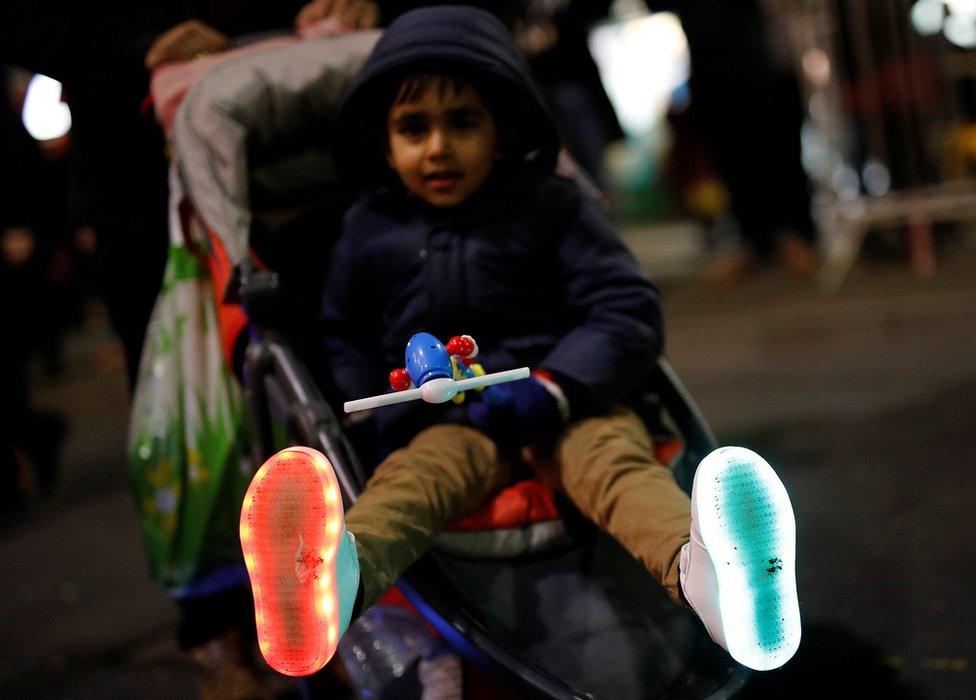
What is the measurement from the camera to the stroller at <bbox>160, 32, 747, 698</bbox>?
1424 millimetres

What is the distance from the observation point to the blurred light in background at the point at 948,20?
491 cm

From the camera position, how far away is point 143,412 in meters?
1.96

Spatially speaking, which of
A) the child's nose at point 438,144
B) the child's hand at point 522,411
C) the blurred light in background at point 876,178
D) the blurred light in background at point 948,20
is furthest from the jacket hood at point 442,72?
the blurred light in background at point 876,178

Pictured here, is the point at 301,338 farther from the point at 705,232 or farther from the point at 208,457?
the point at 705,232

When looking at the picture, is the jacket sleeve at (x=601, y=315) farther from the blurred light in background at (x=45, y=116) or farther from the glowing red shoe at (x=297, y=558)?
the blurred light in background at (x=45, y=116)

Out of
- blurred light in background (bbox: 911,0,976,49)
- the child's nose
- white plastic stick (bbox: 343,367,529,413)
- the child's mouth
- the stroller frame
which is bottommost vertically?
blurred light in background (bbox: 911,0,976,49)

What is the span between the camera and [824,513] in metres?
2.51

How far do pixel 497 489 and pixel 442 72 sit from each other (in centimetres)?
68

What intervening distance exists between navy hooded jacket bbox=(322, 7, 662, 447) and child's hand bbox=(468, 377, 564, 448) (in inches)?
3.0

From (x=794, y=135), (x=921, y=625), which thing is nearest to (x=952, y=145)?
(x=794, y=135)

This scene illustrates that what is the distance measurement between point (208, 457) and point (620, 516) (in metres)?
0.89

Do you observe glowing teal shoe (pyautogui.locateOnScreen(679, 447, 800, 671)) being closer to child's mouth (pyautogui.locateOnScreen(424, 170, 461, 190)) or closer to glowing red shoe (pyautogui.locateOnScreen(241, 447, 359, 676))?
glowing red shoe (pyautogui.locateOnScreen(241, 447, 359, 676))

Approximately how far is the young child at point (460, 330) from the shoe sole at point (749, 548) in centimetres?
4

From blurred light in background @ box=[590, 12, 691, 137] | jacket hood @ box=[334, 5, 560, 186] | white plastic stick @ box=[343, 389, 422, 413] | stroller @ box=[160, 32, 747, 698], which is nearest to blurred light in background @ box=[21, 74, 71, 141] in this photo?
stroller @ box=[160, 32, 747, 698]
